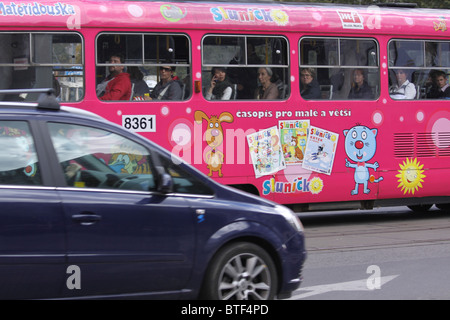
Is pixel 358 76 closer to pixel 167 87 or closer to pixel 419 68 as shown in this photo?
pixel 419 68

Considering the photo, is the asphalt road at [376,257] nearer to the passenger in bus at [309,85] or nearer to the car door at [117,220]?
the car door at [117,220]

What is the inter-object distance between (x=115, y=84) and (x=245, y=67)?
1994 mm

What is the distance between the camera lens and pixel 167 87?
34.5 feet

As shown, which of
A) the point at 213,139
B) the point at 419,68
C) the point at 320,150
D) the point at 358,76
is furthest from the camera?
the point at 419,68

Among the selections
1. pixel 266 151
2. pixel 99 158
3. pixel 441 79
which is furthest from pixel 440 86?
pixel 99 158

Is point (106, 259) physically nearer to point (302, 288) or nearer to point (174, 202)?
point (174, 202)

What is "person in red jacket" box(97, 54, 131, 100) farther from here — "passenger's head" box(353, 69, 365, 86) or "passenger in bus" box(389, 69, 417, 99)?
"passenger in bus" box(389, 69, 417, 99)

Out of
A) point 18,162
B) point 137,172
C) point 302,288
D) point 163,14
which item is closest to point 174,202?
point 137,172

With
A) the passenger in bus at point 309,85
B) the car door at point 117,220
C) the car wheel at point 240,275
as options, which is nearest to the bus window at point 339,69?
the passenger in bus at point 309,85

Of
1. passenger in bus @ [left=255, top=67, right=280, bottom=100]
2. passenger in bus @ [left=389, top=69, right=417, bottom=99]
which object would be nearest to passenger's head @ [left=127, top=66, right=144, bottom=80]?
passenger in bus @ [left=255, top=67, right=280, bottom=100]

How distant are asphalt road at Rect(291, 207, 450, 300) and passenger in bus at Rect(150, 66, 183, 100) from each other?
2846 millimetres

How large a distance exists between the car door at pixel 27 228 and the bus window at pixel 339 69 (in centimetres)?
688

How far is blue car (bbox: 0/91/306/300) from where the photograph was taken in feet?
16.2
